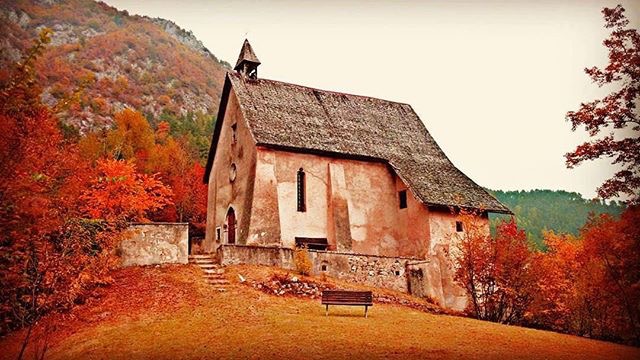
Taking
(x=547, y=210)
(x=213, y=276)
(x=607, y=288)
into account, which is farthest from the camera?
(x=547, y=210)

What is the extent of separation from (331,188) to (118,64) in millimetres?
118721

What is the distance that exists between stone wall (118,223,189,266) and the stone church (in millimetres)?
5127

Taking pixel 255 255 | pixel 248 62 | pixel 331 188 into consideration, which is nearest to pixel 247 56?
pixel 248 62

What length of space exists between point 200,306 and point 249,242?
30.3 feet

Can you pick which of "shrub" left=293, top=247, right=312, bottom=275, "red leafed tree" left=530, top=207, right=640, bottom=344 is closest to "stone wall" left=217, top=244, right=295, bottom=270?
"shrub" left=293, top=247, right=312, bottom=275

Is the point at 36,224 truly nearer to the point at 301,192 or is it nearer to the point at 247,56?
the point at 301,192

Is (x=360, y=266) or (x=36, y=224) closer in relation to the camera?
(x=36, y=224)

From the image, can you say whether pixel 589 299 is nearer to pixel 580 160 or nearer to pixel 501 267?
pixel 501 267

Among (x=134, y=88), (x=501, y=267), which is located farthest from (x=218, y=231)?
(x=134, y=88)

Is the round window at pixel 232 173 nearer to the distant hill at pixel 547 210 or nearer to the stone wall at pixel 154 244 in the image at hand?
the stone wall at pixel 154 244

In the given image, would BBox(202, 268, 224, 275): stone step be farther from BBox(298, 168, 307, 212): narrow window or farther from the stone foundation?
BBox(298, 168, 307, 212): narrow window

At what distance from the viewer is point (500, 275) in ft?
82.0

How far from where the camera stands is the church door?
3278cm

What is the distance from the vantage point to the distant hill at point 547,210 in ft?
472
